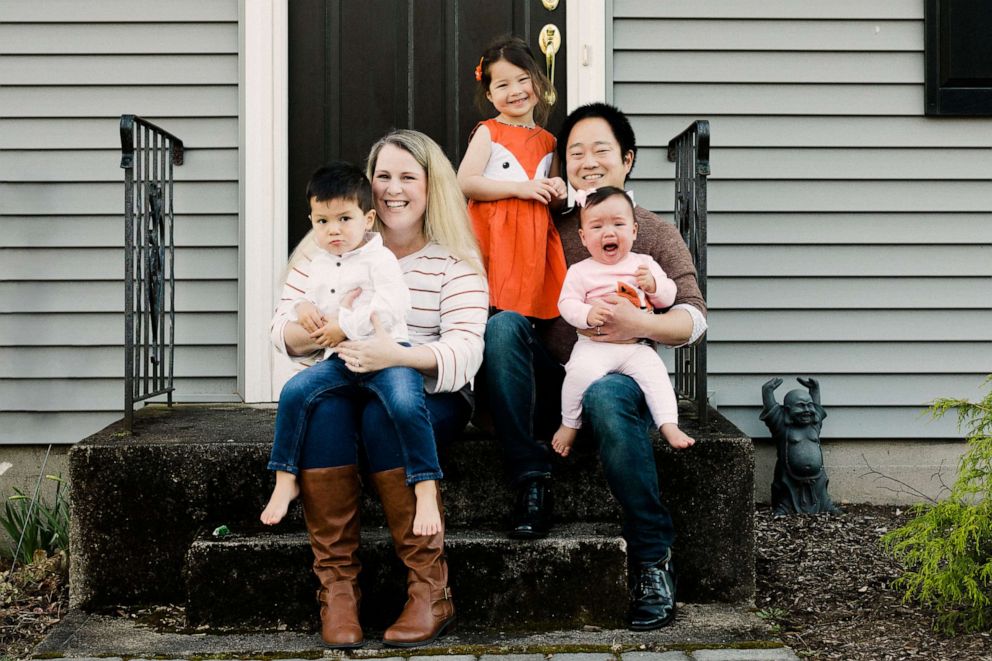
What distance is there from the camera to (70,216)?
3854 millimetres

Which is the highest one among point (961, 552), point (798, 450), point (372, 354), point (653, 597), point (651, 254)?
point (651, 254)

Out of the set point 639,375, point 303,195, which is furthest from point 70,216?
point 639,375

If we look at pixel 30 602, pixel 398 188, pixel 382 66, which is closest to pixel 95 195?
pixel 382 66

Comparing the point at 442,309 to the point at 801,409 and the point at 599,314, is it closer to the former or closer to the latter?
the point at 599,314

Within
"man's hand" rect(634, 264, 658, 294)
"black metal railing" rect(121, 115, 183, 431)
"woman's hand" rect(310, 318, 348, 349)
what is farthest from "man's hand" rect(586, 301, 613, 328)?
"black metal railing" rect(121, 115, 183, 431)

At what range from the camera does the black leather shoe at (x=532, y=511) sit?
2.65 meters

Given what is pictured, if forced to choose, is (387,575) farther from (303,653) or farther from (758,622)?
(758,622)

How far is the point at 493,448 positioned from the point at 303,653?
0.78m

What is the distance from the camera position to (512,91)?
3090 millimetres

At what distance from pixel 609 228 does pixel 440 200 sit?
1.56 feet

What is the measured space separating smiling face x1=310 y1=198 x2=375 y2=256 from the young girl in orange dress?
1.73 feet

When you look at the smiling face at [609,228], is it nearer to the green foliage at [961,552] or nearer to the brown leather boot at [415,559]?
the brown leather boot at [415,559]

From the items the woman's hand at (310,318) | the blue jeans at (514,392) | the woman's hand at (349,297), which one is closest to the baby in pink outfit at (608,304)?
the blue jeans at (514,392)

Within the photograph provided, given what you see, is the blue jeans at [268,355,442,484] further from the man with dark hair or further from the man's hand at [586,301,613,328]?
the man's hand at [586,301,613,328]
